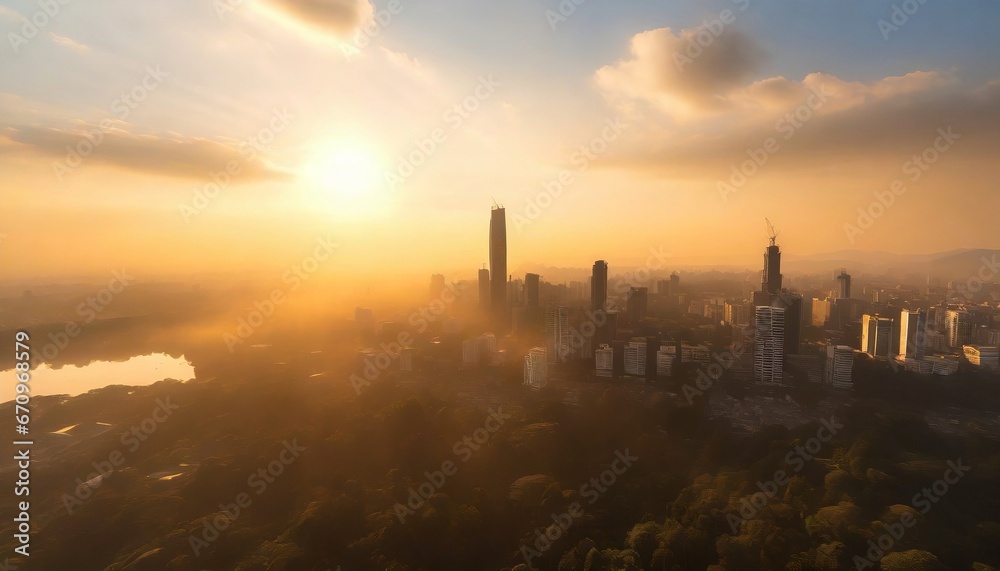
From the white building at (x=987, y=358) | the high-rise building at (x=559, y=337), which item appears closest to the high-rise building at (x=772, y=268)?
the white building at (x=987, y=358)

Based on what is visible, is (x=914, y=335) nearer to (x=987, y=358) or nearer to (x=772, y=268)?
(x=987, y=358)

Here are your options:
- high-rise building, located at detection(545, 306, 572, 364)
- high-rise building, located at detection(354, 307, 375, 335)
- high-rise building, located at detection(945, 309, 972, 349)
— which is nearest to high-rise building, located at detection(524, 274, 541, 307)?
high-rise building, located at detection(545, 306, 572, 364)

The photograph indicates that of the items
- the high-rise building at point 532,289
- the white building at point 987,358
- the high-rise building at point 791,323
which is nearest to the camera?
the white building at point 987,358

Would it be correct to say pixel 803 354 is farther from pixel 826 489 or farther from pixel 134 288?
pixel 134 288

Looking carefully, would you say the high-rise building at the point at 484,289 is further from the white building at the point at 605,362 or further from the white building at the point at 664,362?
the white building at the point at 664,362

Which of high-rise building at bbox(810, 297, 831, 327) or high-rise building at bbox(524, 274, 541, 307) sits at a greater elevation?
high-rise building at bbox(524, 274, 541, 307)

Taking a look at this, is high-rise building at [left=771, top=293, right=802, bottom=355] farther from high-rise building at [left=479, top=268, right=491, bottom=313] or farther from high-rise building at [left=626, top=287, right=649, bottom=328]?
high-rise building at [left=479, top=268, right=491, bottom=313]

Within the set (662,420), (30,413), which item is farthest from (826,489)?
(30,413)
